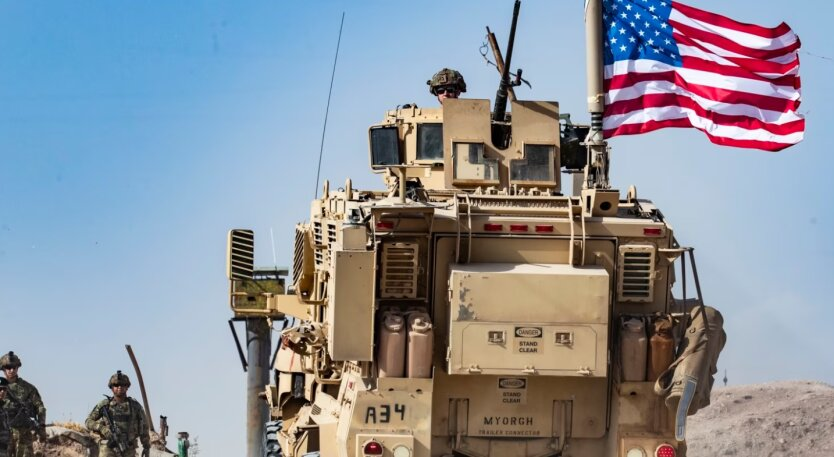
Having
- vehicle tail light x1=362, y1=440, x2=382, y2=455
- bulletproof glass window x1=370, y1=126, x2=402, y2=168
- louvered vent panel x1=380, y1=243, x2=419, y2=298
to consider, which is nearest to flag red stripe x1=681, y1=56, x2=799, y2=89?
bulletproof glass window x1=370, y1=126, x2=402, y2=168

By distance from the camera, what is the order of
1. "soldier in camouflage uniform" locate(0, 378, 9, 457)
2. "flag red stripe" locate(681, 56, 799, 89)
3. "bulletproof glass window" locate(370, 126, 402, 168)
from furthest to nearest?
"soldier in camouflage uniform" locate(0, 378, 9, 457) < "bulletproof glass window" locate(370, 126, 402, 168) < "flag red stripe" locate(681, 56, 799, 89)

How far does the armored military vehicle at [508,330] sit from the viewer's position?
14758 mm

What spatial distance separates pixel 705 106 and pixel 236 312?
688 centimetres

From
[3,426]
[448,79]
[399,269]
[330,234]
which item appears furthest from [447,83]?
[3,426]

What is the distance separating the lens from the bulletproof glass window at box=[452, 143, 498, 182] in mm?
17297

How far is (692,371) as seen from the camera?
1489cm

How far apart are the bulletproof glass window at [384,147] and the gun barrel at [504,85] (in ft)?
3.75

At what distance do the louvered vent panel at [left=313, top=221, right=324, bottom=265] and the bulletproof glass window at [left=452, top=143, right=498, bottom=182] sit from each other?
155 cm

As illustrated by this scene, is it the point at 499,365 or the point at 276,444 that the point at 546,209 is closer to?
the point at 499,365

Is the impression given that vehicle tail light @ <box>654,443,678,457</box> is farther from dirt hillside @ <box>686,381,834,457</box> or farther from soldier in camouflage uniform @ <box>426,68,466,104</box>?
dirt hillside @ <box>686,381,834,457</box>

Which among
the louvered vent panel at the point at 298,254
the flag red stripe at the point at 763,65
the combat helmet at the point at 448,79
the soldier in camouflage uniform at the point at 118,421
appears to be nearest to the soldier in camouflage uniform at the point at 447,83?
the combat helmet at the point at 448,79

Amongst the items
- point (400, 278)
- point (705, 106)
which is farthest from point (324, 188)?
point (705, 106)

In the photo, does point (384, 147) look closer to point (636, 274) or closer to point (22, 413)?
point (636, 274)

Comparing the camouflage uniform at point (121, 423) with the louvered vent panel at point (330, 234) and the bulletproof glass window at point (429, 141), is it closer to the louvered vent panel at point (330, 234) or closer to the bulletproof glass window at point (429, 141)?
the louvered vent panel at point (330, 234)
